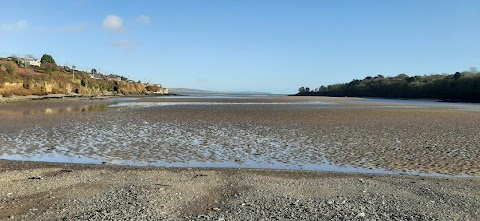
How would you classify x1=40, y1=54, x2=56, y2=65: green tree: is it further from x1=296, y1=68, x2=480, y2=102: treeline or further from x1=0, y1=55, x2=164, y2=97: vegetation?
x1=296, y1=68, x2=480, y2=102: treeline

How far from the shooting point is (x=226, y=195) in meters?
9.80

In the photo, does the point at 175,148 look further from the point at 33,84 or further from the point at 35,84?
the point at 35,84

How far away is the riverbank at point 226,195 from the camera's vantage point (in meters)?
8.19

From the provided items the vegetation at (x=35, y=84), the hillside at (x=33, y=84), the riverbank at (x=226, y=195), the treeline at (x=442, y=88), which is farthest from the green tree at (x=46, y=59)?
the riverbank at (x=226, y=195)

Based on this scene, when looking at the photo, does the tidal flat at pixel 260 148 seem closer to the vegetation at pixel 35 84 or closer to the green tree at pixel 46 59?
the vegetation at pixel 35 84

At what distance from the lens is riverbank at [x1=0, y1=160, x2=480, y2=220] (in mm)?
8188

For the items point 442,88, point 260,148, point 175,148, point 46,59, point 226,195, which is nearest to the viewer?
point 226,195

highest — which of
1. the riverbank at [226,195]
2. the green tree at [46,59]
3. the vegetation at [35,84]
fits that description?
the green tree at [46,59]

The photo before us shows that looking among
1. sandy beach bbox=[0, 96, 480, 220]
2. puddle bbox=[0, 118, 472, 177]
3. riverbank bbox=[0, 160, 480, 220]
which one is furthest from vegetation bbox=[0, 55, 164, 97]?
riverbank bbox=[0, 160, 480, 220]

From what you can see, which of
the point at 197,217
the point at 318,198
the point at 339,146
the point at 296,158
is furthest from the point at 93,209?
the point at 339,146

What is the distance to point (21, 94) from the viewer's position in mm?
78500

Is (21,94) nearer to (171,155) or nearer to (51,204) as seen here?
(171,155)

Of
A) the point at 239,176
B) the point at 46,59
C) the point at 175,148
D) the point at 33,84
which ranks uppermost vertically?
the point at 46,59

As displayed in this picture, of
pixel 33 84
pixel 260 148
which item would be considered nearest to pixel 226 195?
pixel 260 148
